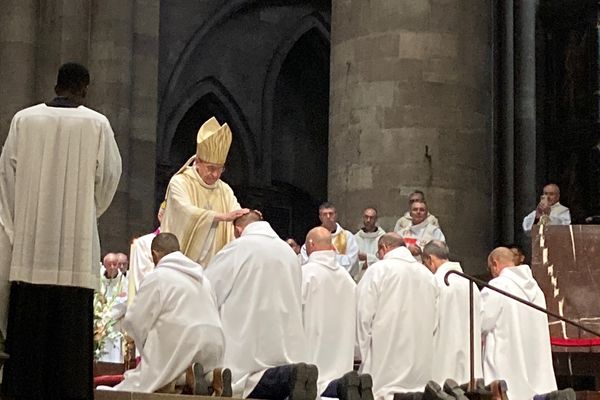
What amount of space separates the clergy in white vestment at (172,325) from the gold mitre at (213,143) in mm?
1917

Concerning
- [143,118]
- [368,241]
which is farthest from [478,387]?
[143,118]

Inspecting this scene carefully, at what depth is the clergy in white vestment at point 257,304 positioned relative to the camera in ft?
36.1

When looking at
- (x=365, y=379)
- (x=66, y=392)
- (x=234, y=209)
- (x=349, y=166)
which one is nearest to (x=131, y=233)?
(x=349, y=166)

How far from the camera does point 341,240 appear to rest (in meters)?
16.1

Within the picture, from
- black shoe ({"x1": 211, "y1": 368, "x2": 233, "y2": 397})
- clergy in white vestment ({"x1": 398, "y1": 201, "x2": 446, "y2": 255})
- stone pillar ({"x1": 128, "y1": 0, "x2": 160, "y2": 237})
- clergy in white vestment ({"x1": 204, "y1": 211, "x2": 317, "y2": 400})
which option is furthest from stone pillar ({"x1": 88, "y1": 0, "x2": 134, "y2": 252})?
black shoe ({"x1": 211, "y1": 368, "x2": 233, "y2": 397})

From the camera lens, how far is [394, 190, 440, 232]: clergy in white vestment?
15758mm

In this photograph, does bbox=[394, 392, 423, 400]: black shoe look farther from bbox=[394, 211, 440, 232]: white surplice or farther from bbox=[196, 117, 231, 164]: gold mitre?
bbox=[394, 211, 440, 232]: white surplice

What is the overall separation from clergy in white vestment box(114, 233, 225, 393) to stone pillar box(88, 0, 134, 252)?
10.4 m

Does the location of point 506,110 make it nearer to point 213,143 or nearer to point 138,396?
point 213,143

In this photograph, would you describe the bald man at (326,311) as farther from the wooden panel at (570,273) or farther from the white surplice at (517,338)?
the wooden panel at (570,273)

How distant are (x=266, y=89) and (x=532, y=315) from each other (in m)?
13.5

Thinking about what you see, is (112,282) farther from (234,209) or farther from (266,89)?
(266,89)

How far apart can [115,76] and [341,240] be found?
6.45m

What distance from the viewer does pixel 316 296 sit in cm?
1269
